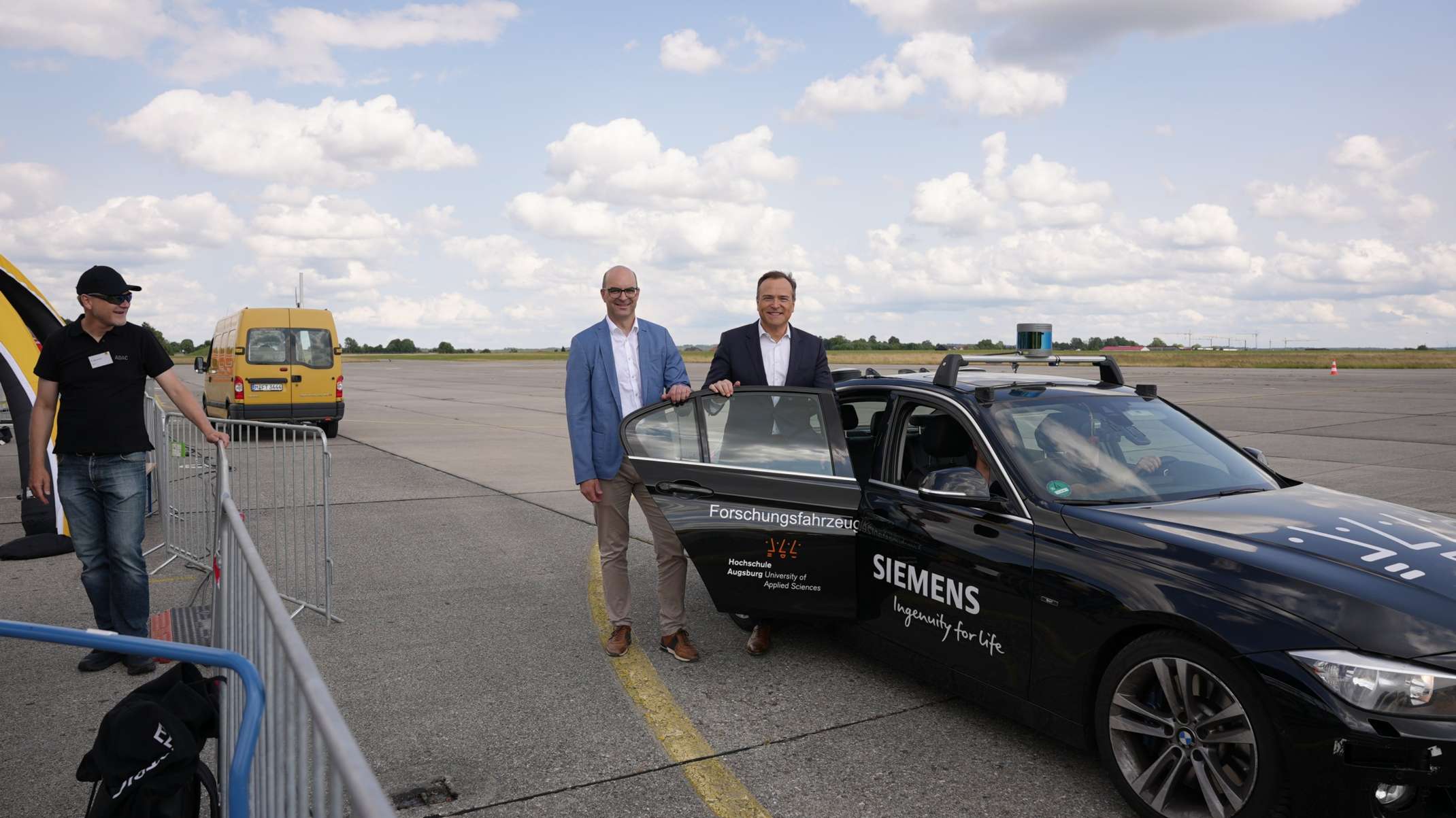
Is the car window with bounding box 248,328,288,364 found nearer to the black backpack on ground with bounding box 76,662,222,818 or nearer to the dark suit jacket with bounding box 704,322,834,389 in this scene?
the dark suit jacket with bounding box 704,322,834,389

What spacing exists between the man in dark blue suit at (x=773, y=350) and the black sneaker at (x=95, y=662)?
3268 millimetres

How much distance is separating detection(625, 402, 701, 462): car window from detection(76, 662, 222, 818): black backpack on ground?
8.27 ft

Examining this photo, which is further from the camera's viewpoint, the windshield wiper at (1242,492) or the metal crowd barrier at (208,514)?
the metal crowd barrier at (208,514)

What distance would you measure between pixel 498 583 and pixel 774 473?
274cm

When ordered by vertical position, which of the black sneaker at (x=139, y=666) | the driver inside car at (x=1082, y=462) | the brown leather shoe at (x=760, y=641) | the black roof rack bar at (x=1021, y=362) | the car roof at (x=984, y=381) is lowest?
the black sneaker at (x=139, y=666)

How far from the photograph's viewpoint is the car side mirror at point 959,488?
12.9 feet

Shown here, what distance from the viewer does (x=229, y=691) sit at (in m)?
2.94

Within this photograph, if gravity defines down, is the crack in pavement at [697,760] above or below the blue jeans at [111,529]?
below

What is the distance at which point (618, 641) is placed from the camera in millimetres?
5098

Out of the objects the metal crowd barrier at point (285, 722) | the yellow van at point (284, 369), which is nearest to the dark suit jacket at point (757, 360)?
the metal crowd barrier at point (285, 722)

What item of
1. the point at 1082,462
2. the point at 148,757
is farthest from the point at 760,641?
the point at 148,757

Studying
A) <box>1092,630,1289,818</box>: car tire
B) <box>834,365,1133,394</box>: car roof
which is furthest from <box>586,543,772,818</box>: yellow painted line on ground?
<box>834,365,1133,394</box>: car roof

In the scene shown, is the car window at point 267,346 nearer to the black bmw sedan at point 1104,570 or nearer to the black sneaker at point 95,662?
the black sneaker at point 95,662

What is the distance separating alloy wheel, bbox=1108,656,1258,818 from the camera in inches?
119
